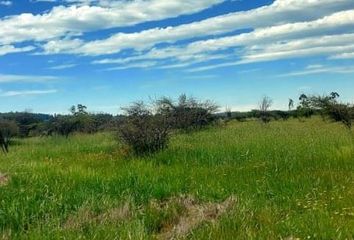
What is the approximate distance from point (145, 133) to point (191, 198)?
944cm

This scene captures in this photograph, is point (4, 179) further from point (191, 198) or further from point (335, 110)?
point (335, 110)

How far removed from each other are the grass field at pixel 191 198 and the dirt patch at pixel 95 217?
0.05 ft

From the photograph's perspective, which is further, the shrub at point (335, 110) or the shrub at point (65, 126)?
the shrub at point (65, 126)

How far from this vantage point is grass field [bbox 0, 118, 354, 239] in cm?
777

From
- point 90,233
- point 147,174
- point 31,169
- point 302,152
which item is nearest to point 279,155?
point 302,152

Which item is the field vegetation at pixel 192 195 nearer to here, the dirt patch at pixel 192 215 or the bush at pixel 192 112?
the dirt patch at pixel 192 215

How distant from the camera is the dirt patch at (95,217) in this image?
8359mm

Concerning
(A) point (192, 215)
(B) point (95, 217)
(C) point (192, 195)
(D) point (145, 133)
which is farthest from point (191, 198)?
(D) point (145, 133)

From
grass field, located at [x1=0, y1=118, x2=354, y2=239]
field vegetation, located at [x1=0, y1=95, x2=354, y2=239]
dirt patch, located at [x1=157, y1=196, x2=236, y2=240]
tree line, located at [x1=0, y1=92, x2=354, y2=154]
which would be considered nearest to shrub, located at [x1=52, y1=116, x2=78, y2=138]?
tree line, located at [x1=0, y1=92, x2=354, y2=154]

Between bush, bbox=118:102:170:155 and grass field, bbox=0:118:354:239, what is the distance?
2760 mm

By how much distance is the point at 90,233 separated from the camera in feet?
25.1

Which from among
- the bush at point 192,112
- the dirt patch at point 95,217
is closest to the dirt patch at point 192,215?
the dirt patch at point 95,217

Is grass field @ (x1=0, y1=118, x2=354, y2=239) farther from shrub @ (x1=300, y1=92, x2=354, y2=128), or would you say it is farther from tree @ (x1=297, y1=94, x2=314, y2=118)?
tree @ (x1=297, y1=94, x2=314, y2=118)

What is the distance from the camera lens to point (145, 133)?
19.1 metres
